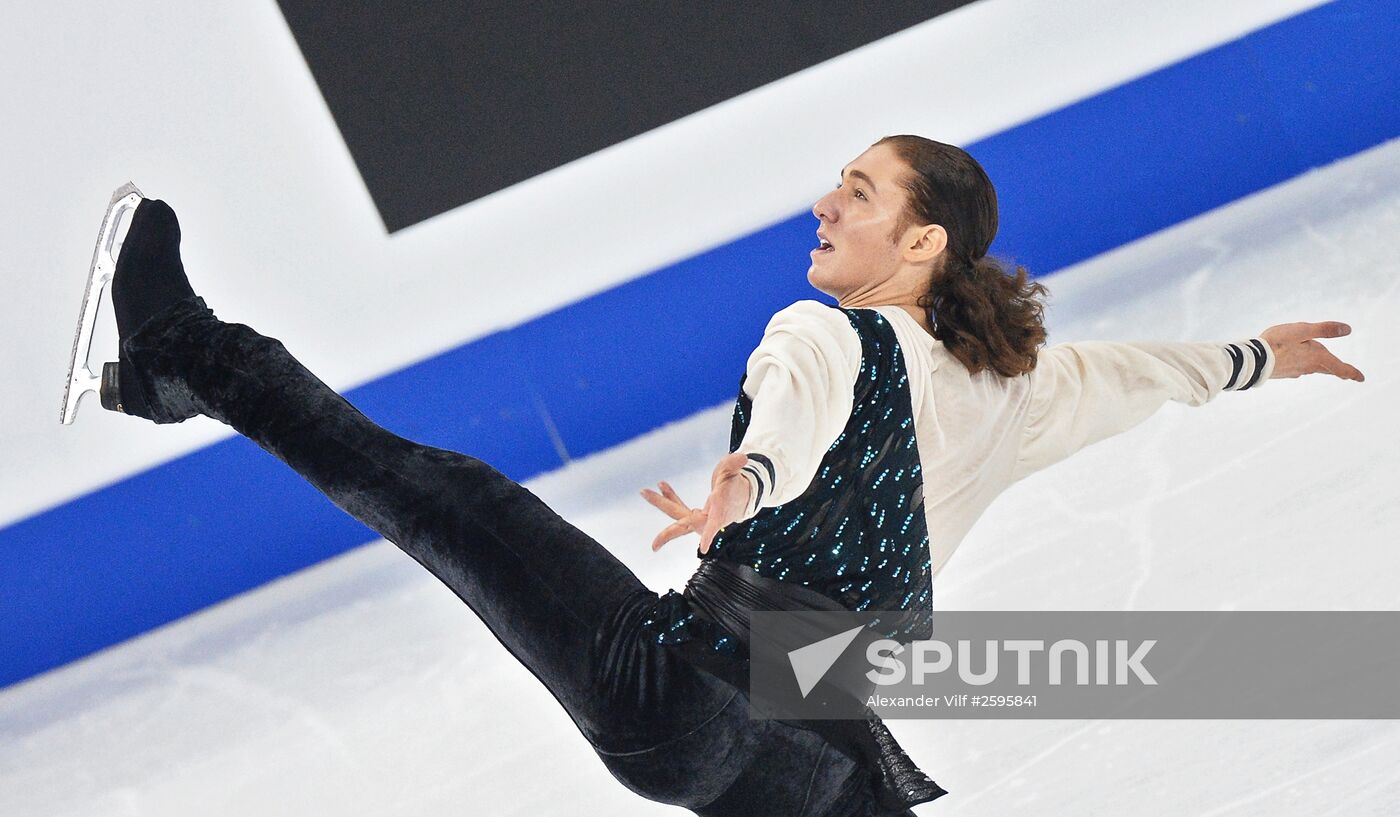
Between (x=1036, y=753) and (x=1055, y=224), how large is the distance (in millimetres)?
1133

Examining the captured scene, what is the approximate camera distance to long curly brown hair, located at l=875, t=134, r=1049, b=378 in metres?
1.29

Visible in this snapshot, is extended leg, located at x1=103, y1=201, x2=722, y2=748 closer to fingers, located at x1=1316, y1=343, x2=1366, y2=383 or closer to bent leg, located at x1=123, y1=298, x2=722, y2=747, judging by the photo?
bent leg, located at x1=123, y1=298, x2=722, y2=747

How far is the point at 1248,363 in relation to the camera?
146cm

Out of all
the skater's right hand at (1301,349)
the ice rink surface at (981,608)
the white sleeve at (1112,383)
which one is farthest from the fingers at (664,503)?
the skater's right hand at (1301,349)

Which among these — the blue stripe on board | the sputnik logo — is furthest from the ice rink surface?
the sputnik logo

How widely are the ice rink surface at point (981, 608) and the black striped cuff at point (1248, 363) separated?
1.22 feet

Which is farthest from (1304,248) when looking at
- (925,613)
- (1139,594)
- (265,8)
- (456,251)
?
(265,8)

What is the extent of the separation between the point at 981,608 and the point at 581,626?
81cm

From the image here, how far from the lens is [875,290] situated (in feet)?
4.44

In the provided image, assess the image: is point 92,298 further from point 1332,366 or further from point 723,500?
point 1332,366

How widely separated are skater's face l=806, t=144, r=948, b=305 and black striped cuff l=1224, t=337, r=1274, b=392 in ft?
1.30

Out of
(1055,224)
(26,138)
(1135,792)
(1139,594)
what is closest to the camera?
(1135,792)

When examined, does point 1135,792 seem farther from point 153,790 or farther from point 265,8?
point 265,8

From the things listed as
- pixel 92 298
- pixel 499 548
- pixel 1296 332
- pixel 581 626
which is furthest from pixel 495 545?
pixel 1296 332
